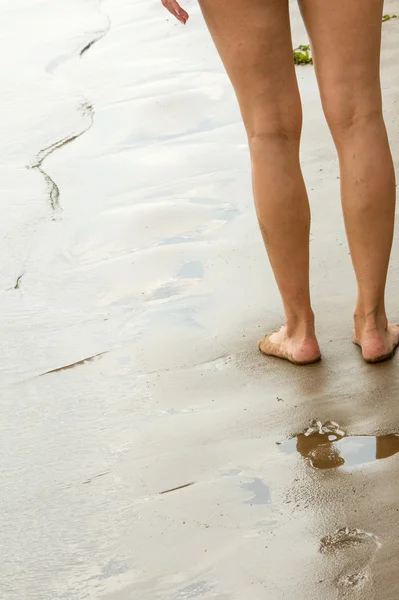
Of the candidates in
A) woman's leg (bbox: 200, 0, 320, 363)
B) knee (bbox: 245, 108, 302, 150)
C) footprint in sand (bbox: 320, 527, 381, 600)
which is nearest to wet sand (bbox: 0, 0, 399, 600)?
footprint in sand (bbox: 320, 527, 381, 600)

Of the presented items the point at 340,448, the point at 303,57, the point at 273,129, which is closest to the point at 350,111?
the point at 273,129

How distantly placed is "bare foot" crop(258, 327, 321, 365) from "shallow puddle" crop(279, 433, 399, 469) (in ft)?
1.17

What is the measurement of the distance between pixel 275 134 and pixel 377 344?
0.61 meters

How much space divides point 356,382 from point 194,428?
438mm

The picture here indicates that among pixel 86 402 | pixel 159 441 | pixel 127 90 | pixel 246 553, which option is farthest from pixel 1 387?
pixel 127 90

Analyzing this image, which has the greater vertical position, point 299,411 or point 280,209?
point 280,209

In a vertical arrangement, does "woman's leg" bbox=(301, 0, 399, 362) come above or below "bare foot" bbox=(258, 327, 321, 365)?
above

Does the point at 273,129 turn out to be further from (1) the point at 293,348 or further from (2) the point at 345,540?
(2) the point at 345,540

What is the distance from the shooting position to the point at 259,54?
2416 mm

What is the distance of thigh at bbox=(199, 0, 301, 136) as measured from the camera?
2.38 metres

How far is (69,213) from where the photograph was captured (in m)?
3.93

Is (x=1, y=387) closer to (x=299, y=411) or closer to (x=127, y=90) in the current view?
(x=299, y=411)

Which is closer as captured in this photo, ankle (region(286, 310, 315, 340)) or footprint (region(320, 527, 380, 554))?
footprint (region(320, 527, 380, 554))

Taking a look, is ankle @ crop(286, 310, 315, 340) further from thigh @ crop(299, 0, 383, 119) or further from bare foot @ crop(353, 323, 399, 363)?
thigh @ crop(299, 0, 383, 119)
